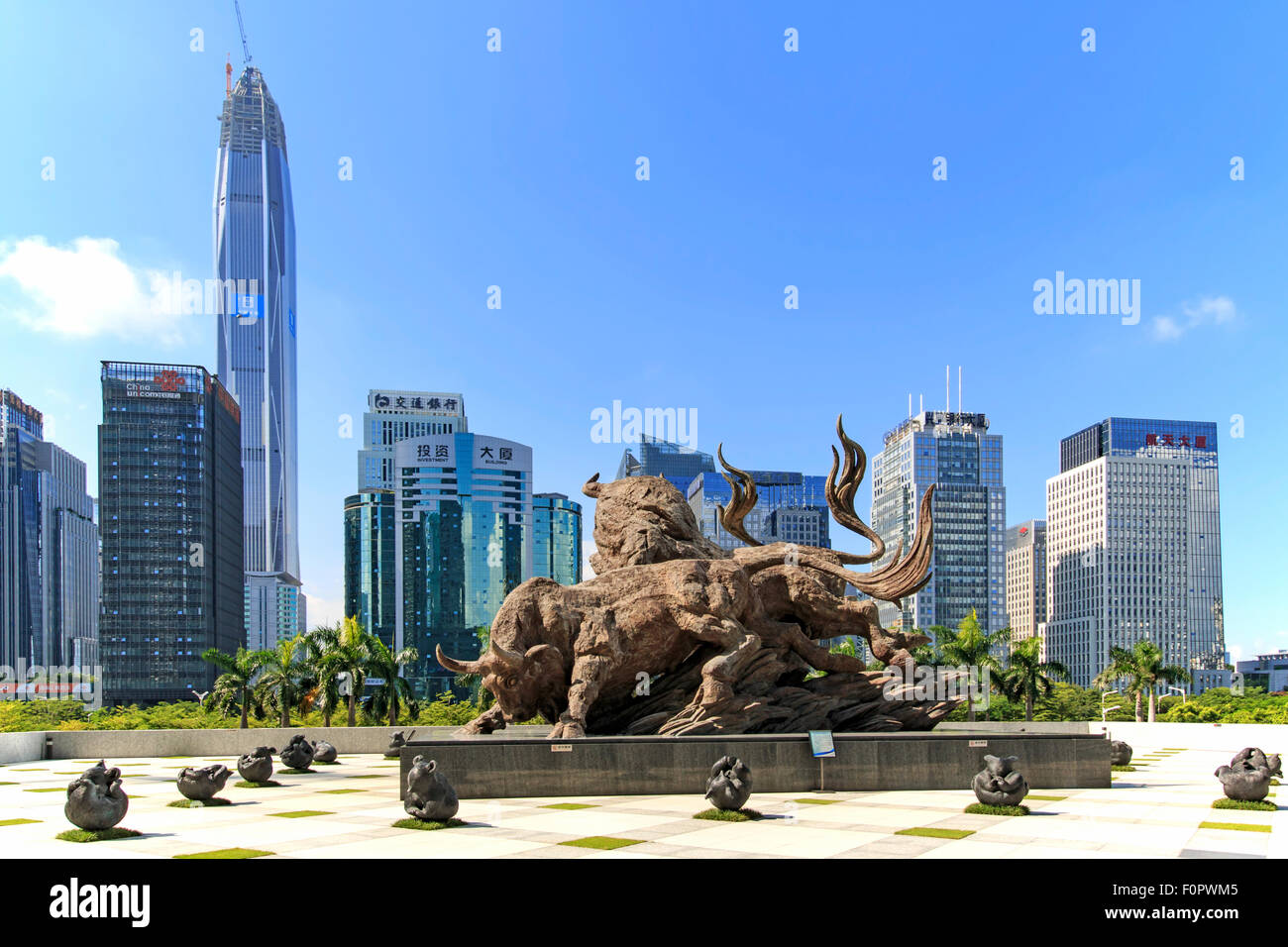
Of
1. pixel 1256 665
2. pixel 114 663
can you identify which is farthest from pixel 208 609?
pixel 1256 665

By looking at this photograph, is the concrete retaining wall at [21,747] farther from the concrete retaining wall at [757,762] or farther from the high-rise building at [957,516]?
the high-rise building at [957,516]

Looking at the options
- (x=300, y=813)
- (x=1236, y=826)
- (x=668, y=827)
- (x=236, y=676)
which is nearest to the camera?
(x=668, y=827)

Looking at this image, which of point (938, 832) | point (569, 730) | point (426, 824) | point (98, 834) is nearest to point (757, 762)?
point (569, 730)

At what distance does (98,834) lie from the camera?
1284 centimetres

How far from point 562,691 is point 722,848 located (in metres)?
8.27

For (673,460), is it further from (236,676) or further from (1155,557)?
(236,676)

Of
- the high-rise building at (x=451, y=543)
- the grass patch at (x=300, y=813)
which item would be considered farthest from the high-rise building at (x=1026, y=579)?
the grass patch at (x=300, y=813)

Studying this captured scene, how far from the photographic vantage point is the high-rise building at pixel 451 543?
395ft

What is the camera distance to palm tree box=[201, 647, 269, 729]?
3428 centimetres

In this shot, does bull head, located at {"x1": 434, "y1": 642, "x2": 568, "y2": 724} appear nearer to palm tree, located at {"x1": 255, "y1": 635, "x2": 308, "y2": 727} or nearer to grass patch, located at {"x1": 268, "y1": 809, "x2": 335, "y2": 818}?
grass patch, located at {"x1": 268, "y1": 809, "x2": 335, "y2": 818}

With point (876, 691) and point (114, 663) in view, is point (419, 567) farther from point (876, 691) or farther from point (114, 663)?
point (876, 691)

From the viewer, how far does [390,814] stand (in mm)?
15398

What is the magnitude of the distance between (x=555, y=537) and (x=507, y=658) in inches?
4187

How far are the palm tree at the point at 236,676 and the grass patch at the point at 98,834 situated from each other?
70.8 ft
